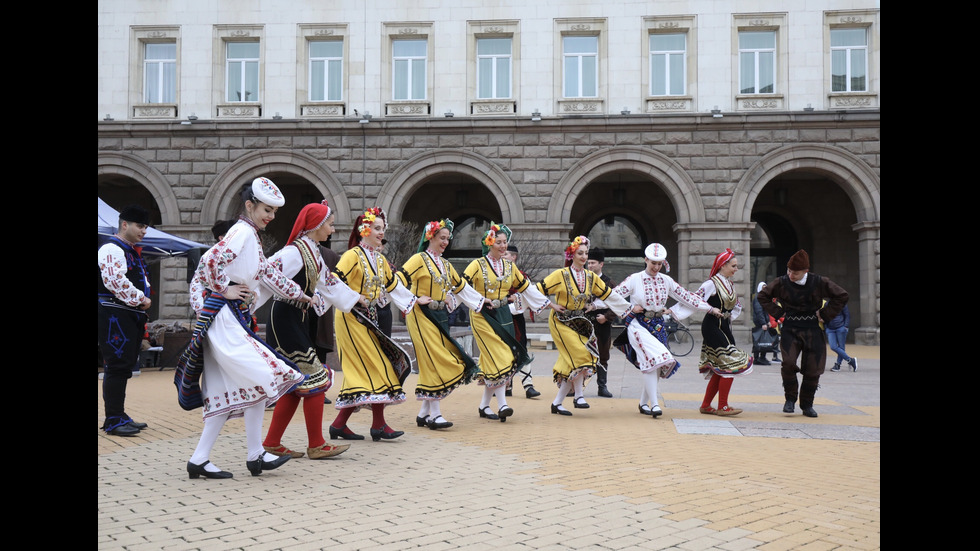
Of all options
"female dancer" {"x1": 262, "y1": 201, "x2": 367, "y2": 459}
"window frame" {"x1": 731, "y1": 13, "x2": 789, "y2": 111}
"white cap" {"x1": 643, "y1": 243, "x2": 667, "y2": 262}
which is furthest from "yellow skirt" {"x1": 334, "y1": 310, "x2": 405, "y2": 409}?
"window frame" {"x1": 731, "y1": 13, "x2": 789, "y2": 111}

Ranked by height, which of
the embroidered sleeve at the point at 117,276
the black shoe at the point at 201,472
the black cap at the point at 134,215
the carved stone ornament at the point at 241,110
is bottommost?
the black shoe at the point at 201,472

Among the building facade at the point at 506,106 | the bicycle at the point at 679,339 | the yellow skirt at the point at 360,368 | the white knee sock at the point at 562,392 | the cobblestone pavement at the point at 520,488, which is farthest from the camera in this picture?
the building facade at the point at 506,106

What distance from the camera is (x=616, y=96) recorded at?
22.3 m

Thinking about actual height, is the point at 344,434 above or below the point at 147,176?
below

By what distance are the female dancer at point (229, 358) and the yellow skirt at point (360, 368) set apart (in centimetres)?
127

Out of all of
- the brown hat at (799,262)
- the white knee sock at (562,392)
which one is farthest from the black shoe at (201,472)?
the brown hat at (799,262)

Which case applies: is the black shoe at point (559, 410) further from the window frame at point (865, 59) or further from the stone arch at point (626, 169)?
the window frame at point (865, 59)

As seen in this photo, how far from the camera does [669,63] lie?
22.6 metres

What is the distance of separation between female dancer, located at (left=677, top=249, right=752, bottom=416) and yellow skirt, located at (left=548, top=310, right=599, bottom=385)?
1.18m

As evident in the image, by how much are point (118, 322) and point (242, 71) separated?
1744 cm

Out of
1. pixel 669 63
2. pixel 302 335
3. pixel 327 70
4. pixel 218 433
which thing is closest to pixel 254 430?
pixel 218 433

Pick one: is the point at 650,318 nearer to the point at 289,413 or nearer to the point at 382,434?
the point at 382,434

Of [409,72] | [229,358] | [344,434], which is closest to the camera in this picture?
[229,358]

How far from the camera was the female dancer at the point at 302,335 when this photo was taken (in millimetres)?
5996
